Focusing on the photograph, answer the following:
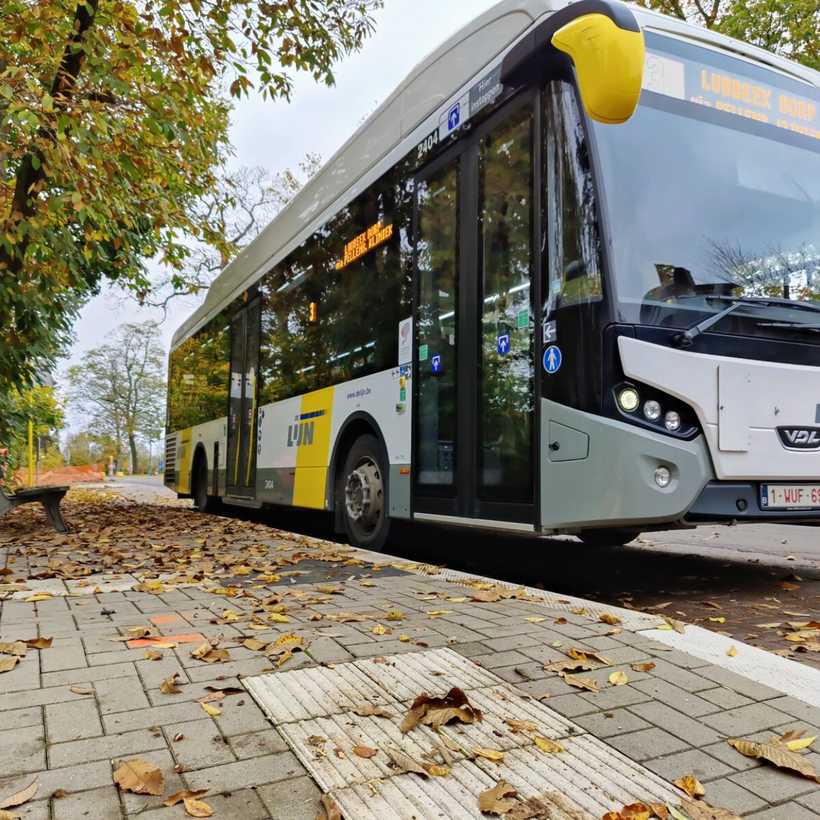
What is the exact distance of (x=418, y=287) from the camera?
19.3ft

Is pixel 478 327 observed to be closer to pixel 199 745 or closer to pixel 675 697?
pixel 675 697

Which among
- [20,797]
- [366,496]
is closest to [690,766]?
[20,797]

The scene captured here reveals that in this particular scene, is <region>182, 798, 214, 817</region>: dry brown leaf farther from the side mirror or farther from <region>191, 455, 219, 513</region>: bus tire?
<region>191, 455, 219, 513</region>: bus tire

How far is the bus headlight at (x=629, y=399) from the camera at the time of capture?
157 inches

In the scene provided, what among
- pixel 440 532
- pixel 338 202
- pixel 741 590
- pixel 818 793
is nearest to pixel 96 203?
pixel 338 202

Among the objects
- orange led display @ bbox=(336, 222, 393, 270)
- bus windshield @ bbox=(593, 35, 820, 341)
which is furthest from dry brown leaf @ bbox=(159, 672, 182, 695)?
orange led display @ bbox=(336, 222, 393, 270)

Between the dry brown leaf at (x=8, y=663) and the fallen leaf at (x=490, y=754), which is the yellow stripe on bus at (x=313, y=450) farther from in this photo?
the fallen leaf at (x=490, y=754)

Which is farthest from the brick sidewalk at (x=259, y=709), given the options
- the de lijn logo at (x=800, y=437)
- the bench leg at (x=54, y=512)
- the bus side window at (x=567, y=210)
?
the bench leg at (x=54, y=512)

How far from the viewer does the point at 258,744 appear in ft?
7.04

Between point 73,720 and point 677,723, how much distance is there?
6.25ft

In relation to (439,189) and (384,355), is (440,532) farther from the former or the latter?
(439,189)

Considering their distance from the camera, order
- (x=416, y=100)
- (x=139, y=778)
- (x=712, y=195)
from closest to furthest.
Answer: (x=139, y=778), (x=712, y=195), (x=416, y=100)

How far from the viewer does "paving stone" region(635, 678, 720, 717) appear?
2.45 meters

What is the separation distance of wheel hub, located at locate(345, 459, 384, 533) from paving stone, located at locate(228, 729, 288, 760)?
4.12 metres
